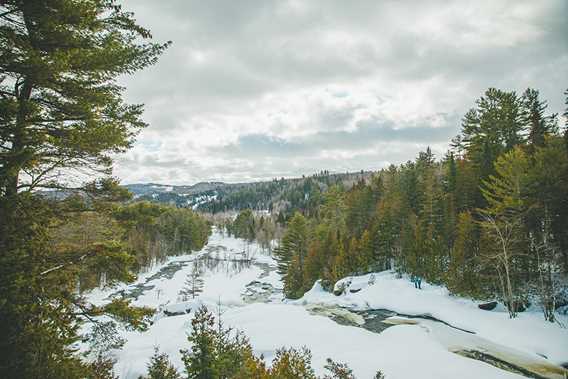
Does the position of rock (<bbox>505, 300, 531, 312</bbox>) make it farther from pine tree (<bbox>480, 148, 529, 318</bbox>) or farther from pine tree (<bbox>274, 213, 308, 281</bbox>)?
pine tree (<bbox>274, 213, 308, 281</bbox>)

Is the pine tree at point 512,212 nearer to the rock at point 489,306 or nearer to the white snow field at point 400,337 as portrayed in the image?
the rock at point 489,306

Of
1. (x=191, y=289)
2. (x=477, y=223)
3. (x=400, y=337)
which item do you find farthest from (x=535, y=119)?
(x=191, y=289)

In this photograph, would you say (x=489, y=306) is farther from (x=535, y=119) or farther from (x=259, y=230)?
(x=259, y=230)

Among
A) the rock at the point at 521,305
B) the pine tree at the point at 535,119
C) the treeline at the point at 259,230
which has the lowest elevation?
the treeline at the point at 259,230

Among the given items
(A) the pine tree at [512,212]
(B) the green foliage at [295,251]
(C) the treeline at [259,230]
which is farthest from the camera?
(C) the treeline at [259,230]

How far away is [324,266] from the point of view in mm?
46781

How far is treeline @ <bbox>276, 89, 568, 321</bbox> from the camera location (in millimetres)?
23750

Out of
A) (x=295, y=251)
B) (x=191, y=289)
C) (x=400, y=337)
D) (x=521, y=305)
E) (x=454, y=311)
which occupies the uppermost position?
A: (x=521, y=305)

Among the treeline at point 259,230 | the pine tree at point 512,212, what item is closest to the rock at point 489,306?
the pine tree at point 512,212

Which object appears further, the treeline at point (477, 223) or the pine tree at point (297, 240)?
the pine tree at point (297, 240)

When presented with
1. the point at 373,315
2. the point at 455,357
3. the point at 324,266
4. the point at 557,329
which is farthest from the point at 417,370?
the point at 324,266

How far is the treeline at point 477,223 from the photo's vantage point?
23.8 metres

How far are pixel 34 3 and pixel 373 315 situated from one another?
111ft

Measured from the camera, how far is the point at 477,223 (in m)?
31.6
